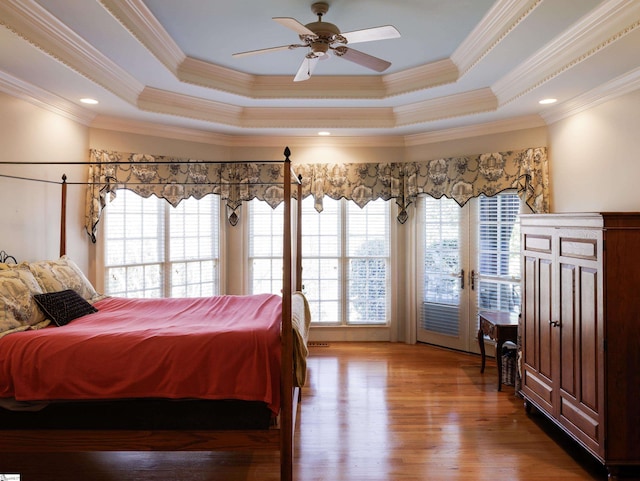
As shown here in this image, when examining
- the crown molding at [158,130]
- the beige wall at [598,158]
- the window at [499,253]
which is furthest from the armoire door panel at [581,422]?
the crown molding at [158,130]

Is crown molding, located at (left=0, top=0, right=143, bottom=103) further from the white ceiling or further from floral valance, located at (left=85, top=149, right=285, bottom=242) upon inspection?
floral valance, located at (left=85, top=149, right=285, bottom=242)

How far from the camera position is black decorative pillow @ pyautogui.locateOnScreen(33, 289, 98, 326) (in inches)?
110

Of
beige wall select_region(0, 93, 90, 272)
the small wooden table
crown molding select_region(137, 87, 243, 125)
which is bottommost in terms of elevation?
the small wooden table

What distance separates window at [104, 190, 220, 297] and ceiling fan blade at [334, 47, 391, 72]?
3039 millimetres

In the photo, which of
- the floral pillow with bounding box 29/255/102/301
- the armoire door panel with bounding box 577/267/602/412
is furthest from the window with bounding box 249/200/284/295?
→ the armoire door panel with bounding box 577/267/602/412

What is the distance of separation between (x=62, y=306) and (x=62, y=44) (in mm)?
1824

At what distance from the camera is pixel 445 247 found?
532 centimetres

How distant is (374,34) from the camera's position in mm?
2559

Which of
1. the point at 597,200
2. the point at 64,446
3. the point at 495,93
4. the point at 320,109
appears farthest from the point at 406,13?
the point at 64,446

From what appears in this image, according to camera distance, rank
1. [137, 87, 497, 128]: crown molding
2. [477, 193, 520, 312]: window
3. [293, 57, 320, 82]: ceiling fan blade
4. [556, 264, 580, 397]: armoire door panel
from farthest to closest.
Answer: [477, 193, 520, 312]: window
[137, 87, 497, 128]: crown molding
[293, 57, 320, 82]: ceiling fan blade
[556, 264, 580, 397]: armoire door panel

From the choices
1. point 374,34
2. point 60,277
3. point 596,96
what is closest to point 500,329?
point 596,96

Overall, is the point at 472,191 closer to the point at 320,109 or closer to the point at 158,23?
the point at 320,109

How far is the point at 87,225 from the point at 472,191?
4.21m

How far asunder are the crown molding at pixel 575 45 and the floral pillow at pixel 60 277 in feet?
13.4
